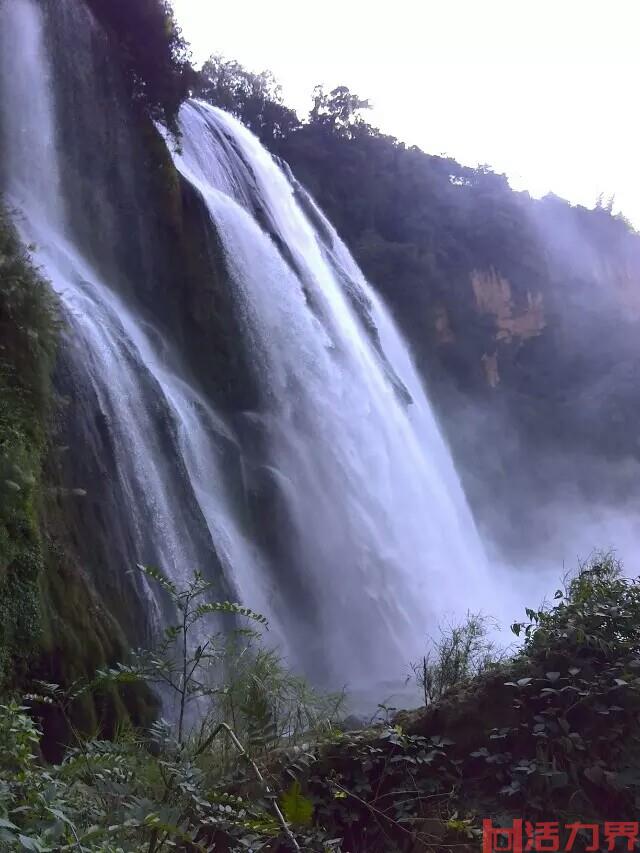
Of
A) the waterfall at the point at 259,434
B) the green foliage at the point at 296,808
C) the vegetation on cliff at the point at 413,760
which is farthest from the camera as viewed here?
the waterfall at the point at 259,434

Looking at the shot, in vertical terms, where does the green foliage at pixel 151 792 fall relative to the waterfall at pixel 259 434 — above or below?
below

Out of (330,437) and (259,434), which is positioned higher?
(330,437)

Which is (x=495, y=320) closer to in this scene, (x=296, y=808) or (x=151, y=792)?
(x=151, y=792)

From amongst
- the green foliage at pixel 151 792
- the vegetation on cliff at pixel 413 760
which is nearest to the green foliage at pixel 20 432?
the vegetation on cliff at pixel 413 760

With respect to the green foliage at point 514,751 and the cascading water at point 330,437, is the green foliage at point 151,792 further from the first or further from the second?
the cascading water at point 330,437

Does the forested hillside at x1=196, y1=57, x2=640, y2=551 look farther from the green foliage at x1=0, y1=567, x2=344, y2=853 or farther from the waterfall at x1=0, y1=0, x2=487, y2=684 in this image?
the green foliage at x1=0, y1=567, x2=344, y2=853

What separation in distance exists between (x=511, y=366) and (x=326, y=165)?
11912 millimetres

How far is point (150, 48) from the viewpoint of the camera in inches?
501

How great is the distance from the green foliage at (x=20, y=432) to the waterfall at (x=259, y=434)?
1.09 metres

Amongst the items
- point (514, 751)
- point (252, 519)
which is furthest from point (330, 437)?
point (514, 751)

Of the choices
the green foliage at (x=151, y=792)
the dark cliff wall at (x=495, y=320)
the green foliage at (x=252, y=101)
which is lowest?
the green foliage at (x=151, y=792)

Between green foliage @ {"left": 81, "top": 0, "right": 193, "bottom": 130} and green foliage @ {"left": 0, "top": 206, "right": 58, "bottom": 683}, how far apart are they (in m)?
6.88

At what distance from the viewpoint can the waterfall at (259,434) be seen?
340 inches

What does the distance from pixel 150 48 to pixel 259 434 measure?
7.13 metres
